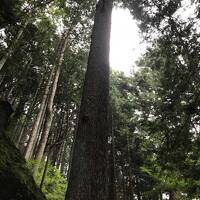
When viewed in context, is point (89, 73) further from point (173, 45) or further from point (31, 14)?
point (31, 14)

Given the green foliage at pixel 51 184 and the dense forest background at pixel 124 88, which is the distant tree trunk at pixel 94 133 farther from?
the green foliage at pixel 51 184

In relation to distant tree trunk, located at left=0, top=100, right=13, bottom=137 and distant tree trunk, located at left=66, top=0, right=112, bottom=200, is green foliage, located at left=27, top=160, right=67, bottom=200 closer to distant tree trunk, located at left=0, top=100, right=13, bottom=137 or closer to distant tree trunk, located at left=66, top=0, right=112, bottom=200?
distant tree trunk, located at left=0, top=100, right=13, bottom=137

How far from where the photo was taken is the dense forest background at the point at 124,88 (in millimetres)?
9234

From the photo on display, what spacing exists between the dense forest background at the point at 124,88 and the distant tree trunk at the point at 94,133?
0.77ft

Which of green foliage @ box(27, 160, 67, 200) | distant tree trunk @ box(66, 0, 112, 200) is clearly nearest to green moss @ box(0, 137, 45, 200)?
distant tree trunk @ box(66, 0, 112, 200)

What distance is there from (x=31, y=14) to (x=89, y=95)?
41.1ft

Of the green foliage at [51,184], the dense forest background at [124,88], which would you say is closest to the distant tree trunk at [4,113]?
the dense forest background at [124,88]

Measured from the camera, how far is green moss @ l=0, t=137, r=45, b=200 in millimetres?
6035

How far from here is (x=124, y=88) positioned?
24547 millimetres

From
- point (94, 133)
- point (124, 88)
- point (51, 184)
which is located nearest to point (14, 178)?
point (94, 133)

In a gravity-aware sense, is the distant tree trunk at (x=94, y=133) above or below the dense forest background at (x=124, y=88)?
below

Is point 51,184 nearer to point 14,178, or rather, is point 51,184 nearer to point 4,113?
point 4,113

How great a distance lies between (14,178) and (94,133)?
318 centimetres

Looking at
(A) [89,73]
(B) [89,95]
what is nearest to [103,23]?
(A) [89,73]
